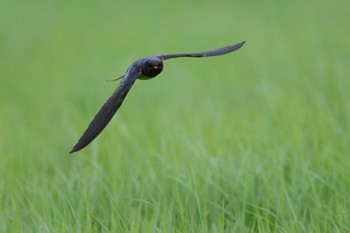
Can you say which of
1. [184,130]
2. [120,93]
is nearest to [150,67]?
[120,93]

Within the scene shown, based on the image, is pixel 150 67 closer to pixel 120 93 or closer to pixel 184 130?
pixel 120 93

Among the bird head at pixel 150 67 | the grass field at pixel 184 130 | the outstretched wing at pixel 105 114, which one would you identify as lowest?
the grass field at pixel 184 130

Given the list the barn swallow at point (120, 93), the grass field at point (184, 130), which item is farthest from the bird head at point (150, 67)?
the grass field at point (184, 130)

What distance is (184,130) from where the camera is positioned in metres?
3.68

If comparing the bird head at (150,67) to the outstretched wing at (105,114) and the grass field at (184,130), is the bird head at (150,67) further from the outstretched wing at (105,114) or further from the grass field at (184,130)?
the grass field at (184,130)

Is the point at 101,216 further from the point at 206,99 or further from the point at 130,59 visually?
the point at 130,59

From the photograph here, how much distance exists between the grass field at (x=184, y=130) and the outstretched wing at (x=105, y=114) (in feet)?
1.65

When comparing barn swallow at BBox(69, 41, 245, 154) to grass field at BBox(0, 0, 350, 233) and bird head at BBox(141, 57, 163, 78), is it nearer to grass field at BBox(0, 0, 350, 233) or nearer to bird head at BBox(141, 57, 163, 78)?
bird head at BBox(141, 57, 163, 78)

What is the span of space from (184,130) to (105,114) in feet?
5.76

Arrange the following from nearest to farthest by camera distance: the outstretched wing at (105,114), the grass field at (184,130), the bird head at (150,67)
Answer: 1. the outstretched wing at (105,114)
2. the bird head at (150,67)
3. the grass field at (184,130)

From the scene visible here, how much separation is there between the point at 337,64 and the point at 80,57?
2306 mm

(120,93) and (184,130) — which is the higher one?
(120,93)

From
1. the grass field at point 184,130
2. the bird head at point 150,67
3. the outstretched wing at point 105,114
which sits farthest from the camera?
the grass field at point 184,130

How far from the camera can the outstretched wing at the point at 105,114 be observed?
1.84 metres
